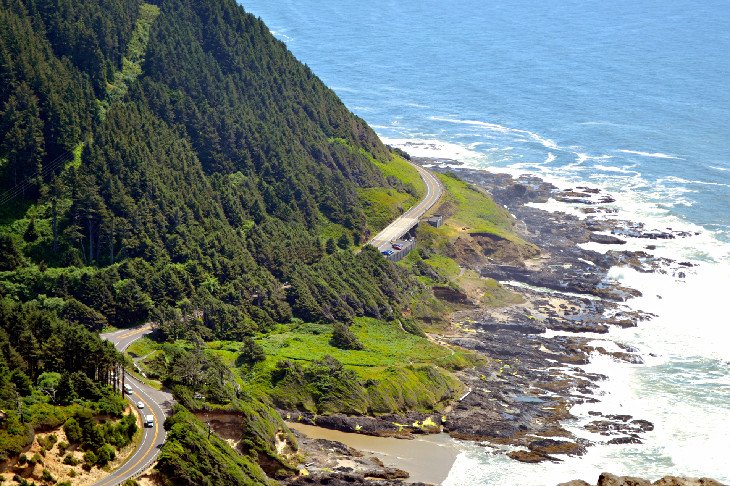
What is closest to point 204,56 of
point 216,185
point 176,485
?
point 216,185

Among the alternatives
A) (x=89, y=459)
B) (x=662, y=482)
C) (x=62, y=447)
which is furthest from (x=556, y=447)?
(x=62, y=447)

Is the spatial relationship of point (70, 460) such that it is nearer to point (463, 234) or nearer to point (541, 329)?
point (541, 329)

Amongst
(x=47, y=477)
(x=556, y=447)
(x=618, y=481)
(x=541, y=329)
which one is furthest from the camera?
(x=541, y=329)

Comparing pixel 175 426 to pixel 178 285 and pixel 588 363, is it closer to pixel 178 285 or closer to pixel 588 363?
pixel 178 285

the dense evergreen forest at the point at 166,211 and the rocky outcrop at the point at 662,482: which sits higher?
the dense evergreen forest at the point at 166,211

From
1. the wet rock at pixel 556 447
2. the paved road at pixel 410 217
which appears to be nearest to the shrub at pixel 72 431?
the wet rock at pixel 556 447

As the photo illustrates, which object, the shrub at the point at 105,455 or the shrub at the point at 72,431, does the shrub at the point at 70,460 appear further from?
the shrub at the point at 72,431
